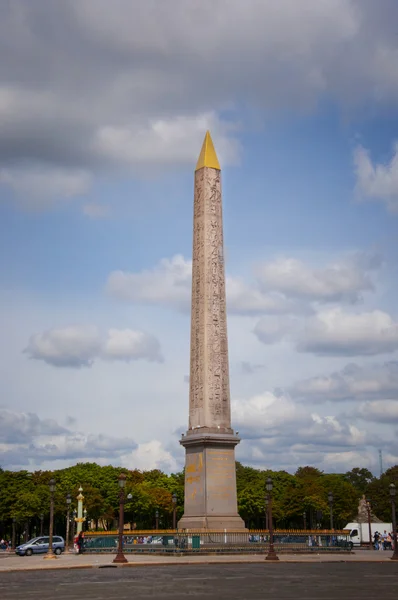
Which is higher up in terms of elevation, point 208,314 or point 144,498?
point 208,314

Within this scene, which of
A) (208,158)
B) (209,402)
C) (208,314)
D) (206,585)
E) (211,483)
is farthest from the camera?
(208,158)

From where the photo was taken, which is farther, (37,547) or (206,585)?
(37,547)

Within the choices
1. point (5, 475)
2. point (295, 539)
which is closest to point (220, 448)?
point (295, 539)

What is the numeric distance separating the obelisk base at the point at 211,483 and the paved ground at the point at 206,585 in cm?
1216

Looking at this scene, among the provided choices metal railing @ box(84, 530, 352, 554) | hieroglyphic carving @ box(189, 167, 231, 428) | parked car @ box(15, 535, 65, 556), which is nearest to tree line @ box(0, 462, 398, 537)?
parked car @ box(15, 535, 65, 556)

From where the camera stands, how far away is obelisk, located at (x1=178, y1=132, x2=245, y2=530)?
39.2 meters

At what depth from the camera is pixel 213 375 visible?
4000 cm

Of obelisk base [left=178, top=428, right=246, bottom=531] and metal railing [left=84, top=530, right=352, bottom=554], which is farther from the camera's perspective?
obelisk base [left=178, top=428, right=246, bottom=531]

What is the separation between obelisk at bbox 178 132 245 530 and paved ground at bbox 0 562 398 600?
40.9 feet

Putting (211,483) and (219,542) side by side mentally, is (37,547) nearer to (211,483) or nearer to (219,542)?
(211,483)

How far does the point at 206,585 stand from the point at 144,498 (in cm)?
8181

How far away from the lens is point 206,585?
19.2 metres

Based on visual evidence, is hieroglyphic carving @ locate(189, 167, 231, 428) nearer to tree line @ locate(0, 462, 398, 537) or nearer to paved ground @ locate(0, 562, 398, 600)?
paved ground @ locate(0, 562, 398, 600)

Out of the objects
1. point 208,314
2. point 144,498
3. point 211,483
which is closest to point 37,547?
point 211,483
